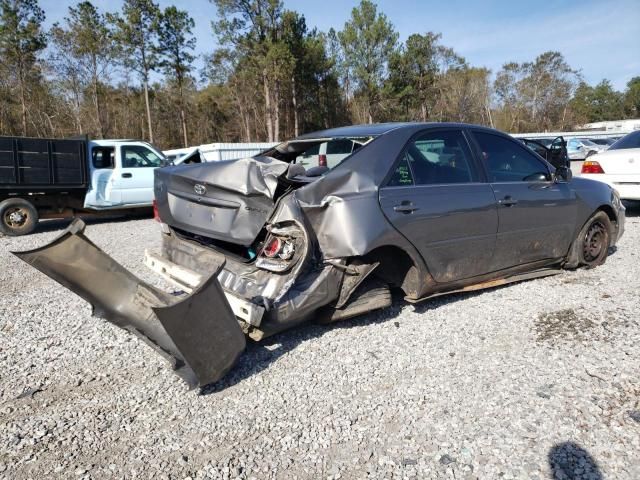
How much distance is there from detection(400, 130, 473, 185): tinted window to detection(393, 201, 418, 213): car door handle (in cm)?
25

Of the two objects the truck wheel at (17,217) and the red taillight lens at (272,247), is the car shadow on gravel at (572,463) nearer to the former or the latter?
the red taillight lens at (272,247)

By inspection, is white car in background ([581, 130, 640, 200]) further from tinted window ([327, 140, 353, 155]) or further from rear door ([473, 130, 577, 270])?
tinted window ([327, 140, 353, 155])

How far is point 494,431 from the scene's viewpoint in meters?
2.32

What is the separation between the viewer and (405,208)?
3.32 meters

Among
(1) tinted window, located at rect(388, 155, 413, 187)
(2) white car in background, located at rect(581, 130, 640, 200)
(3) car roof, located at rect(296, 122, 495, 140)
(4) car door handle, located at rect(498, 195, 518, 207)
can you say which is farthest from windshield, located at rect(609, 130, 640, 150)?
(1) tinted window, located at rect(388, 155, 413, 187)

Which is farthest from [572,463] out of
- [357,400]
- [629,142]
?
[629,142]

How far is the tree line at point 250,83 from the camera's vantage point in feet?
95.4

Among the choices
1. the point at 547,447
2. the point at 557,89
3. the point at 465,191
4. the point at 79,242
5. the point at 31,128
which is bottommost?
the point at 547,447

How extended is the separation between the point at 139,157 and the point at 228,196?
816 centimetres

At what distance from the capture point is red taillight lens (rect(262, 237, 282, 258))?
3.12 metres

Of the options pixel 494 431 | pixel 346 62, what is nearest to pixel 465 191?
pixel 494 431

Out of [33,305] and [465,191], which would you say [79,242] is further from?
[465,191]

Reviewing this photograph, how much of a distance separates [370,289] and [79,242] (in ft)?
6.97

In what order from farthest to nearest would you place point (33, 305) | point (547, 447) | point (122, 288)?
point (33, 305), point (122, 288), point (547, 447)
